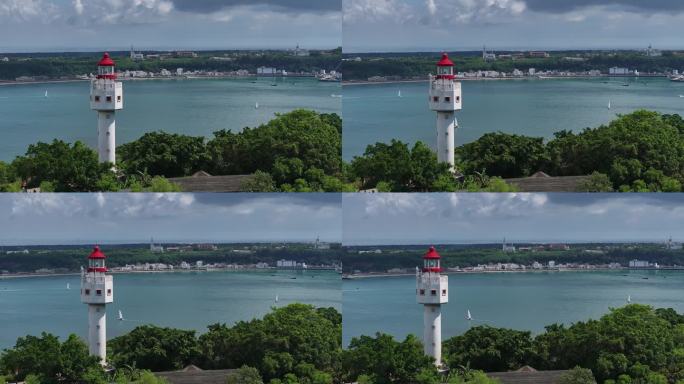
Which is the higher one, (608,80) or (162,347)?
(608,80)

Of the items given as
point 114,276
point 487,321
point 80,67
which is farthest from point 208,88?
point 487,321

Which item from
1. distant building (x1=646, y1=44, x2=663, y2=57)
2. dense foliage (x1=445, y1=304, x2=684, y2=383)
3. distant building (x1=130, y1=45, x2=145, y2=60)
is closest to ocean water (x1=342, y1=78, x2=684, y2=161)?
distant building (x1=646, y1=44, x2=663, y2=57)

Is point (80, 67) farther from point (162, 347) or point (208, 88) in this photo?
point (162, 347)

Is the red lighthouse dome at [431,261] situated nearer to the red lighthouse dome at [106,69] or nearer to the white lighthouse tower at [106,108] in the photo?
the white lighthouse tower at [106,108]

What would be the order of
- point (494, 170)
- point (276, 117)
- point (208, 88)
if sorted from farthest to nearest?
point (208, 88), point (276, 117), point (494, 170)

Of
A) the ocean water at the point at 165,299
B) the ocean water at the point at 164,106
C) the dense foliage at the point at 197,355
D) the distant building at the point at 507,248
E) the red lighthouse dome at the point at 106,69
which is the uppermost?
the red lighthouse dome at the point at 106,69

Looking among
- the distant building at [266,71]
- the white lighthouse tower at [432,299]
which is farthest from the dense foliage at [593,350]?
the distant building at [266,71]

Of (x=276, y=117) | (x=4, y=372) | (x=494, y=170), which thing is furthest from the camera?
(x=276, y=117)
